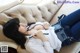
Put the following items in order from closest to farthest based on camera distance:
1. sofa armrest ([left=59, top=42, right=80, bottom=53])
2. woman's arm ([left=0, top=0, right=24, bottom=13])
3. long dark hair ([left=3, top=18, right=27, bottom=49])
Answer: long dark hair ([left=3, top=18, right=27, bottom=49]) → woman's arm ([left=0, top=0, right=24, bottom=13]) → sofa armrest ([left=59, top=42, right=80, bottom=53])

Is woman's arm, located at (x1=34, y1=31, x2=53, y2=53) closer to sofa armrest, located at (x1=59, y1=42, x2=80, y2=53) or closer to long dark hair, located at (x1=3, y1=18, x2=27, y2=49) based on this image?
long dark hair, located at (x1=3, y1=18, x2=27, y2=49)

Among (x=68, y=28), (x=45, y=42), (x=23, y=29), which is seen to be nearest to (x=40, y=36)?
(x=45, y=42)

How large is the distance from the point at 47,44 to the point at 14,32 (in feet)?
1.13

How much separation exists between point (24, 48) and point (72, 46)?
58 cm

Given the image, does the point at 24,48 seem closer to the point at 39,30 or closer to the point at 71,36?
the point at 39,30

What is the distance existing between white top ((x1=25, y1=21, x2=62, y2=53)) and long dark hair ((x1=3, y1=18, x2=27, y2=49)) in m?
0.06

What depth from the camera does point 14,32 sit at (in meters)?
1.70

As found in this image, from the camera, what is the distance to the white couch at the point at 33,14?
1780 millimetres

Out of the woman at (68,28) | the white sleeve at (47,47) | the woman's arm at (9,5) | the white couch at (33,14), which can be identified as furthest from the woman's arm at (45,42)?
the woman's arm at (9,5)

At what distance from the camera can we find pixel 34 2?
2.22 metres

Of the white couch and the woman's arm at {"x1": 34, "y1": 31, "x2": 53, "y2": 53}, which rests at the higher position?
the white couch

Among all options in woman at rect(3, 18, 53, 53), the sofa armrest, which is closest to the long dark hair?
woman at rect(3, 18, 53, 53)

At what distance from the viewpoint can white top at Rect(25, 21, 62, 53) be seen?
1708mm

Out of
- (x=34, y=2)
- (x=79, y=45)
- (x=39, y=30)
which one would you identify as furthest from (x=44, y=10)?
(x=79, y=45)
